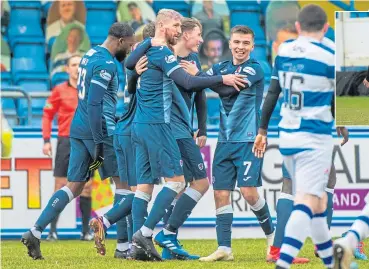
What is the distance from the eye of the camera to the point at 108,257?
9945mm

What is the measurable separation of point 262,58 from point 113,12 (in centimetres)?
269

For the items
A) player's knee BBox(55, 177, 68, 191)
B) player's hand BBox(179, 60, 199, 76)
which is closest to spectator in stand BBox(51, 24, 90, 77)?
player's knee BBox(55, 177, 68, 191)

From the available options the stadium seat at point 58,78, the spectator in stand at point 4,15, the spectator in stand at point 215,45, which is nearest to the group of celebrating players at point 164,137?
the stadium seat at point 58,78

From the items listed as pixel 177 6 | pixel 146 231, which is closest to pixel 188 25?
pixel 146 231

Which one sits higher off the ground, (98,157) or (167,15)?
(167,15)

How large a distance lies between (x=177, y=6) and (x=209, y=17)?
3.38ft

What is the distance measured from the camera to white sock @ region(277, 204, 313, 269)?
6828 millimetres

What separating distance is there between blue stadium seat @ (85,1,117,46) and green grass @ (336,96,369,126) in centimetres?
931

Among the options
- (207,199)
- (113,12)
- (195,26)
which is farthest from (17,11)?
(195,26)

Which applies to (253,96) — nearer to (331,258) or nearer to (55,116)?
(331,258)

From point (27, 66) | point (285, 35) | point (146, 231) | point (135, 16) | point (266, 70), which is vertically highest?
point (135, 16)

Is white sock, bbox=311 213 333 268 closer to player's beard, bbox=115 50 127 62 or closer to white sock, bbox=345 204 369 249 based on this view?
white sock, bbox=345 204 369 249

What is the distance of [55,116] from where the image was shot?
45.7ft

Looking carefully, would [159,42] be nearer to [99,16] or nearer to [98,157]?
[98,157]
